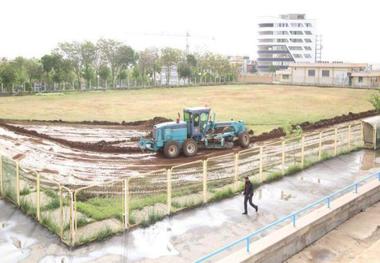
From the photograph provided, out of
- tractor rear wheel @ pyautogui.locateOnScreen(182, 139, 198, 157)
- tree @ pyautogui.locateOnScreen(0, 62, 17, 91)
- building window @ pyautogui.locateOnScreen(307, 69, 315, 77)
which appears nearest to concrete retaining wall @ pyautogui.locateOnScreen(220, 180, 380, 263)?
tractor rear wheel @ pyautogui.locateOnScreen(182, 139, 198, 157)

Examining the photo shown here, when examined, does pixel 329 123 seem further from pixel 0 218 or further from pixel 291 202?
pixel 0 218

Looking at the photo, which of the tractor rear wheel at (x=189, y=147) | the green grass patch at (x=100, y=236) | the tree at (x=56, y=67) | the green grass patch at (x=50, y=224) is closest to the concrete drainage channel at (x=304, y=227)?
the green grass patch at (x=100, y=236)

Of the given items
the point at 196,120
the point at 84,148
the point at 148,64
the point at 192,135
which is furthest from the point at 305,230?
the point at 148,64

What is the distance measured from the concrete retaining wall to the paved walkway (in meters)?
0.18

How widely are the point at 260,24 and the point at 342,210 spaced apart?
522 ft

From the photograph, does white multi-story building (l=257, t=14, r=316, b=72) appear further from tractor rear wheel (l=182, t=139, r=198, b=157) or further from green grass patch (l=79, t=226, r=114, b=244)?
green grass patch (l=79, t=226, r=114, b=244)

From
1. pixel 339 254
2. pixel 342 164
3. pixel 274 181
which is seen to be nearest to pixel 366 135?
pixel 342 164

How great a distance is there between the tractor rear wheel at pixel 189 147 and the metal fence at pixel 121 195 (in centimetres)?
178

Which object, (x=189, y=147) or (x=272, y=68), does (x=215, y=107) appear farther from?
(x=272, y=68)

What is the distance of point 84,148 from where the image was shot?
2584 cm

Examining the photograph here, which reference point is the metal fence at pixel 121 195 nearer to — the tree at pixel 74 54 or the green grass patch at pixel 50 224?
the green grass patch at pixel 50 224

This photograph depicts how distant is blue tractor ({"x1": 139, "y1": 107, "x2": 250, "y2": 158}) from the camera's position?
23047 mm

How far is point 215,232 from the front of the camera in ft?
43.4

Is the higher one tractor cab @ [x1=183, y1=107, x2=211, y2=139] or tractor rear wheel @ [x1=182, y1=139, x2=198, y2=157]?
tractor cab @ [x1=183, y1=107, x2=211, y2=139]
